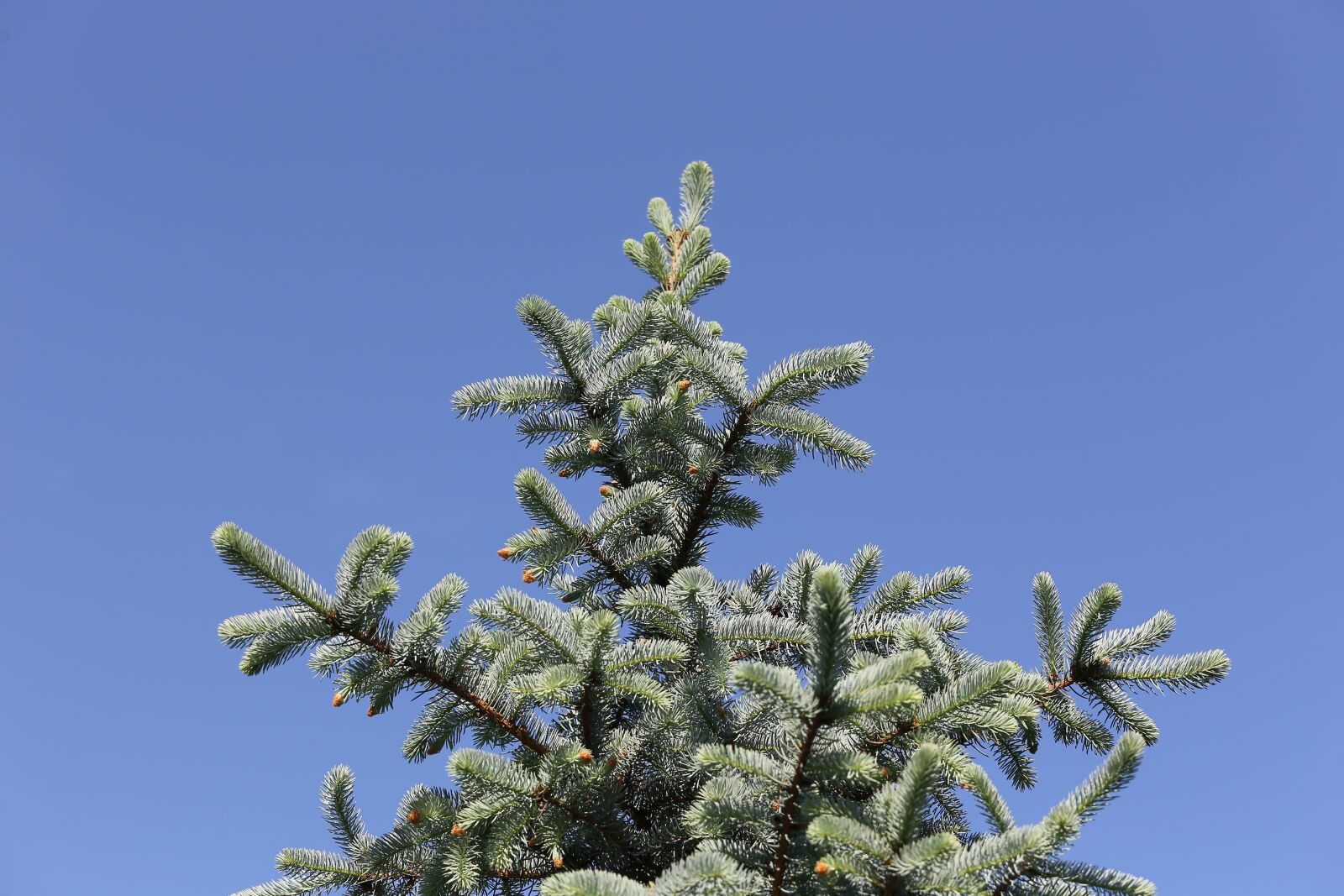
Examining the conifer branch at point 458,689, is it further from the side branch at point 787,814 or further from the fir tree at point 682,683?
the side branch at point 787,814

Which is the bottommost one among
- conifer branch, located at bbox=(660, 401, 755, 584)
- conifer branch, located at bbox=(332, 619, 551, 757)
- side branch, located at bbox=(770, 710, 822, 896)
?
side branch, located at bbox=(770, 710, 822, 896)

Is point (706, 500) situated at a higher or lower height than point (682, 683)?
higher

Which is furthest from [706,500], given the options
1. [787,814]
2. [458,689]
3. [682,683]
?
[787,814]

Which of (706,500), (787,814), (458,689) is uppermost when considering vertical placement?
(706,500)

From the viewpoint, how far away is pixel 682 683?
338cm

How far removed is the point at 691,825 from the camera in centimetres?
294

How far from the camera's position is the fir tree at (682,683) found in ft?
8.58

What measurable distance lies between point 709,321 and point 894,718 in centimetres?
295

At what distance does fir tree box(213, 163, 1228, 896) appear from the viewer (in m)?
2.62

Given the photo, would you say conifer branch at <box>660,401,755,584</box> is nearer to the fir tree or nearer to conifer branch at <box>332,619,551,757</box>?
the fir tree

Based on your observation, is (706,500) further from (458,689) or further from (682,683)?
(458,689)

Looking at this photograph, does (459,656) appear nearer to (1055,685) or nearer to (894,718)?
(894,718)

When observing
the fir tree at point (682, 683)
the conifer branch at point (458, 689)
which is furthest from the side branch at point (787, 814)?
the conifer branch at point (458, 689)

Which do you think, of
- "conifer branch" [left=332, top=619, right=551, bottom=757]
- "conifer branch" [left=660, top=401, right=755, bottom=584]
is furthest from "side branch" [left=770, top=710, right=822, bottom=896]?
"conifer branch" [left=660, top=401, right=755, bottom=584]
